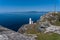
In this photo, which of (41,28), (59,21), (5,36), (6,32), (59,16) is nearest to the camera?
(5,36)

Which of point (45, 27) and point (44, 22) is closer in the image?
point (45, 27)

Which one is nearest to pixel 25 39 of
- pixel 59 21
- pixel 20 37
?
pixel 20 37

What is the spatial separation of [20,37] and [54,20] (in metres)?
12.2

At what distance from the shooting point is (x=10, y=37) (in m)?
8.43

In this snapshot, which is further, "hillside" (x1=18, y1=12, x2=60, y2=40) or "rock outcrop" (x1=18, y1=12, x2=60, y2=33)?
"rock outcrop" (x1=18, y1=12, x2=60, y2=33)

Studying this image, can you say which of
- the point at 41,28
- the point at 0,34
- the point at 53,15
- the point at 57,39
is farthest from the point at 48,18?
the point at 0,34

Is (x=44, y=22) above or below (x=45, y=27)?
above

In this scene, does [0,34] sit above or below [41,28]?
above

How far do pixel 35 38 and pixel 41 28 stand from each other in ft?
23.8

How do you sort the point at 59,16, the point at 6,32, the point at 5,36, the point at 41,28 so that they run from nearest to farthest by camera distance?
1. the point at 5,36
2. the point at 6,32
3. the point at 41,28
4. the point at 59,16

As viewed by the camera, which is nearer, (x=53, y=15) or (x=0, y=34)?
(x=0, y=34)

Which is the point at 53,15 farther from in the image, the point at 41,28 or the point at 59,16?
the point at 41,28

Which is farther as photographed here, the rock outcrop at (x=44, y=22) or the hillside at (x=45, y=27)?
the rock outcrop at (x=44, y=22)

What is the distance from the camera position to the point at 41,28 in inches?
645
